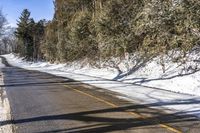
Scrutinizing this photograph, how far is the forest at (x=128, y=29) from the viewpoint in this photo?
66.8 ft

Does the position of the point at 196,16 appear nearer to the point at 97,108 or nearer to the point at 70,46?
the point at 97,108

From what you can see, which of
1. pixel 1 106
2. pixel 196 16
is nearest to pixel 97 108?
pixel 1 106

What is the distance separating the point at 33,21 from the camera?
10094 centimetres

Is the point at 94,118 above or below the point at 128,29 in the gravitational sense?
below

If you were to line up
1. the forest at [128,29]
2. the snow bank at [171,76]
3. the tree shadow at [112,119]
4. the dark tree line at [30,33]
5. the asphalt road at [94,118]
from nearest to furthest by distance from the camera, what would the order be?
the asphalt road at [94,118], the tree shadow at [112,119], the snow bank at [171,76], the forest at [128,29], the dark tree line at [30,33]

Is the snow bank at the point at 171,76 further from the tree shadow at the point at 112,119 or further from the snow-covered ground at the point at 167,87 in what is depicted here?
the tree shadow at the point at 112,119

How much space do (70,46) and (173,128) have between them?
39044 millimetres

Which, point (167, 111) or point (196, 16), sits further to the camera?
point (196, 16)

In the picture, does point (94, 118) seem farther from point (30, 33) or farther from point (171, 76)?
point (30, 33)

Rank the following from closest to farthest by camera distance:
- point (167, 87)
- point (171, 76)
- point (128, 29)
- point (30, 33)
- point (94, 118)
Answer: point (94, 118) → point (167, 87) → point (171, 76) → point (128, 29) → point (30, 33)

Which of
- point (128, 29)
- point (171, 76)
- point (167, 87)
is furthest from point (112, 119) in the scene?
point (128, 29)

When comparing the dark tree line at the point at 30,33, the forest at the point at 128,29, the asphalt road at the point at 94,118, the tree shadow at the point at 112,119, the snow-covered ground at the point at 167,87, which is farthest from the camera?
the dark tree line at the point at 30,33

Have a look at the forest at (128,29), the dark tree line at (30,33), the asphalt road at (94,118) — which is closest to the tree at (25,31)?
the dark tree line at (30,33)

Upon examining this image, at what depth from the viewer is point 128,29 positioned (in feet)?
104
